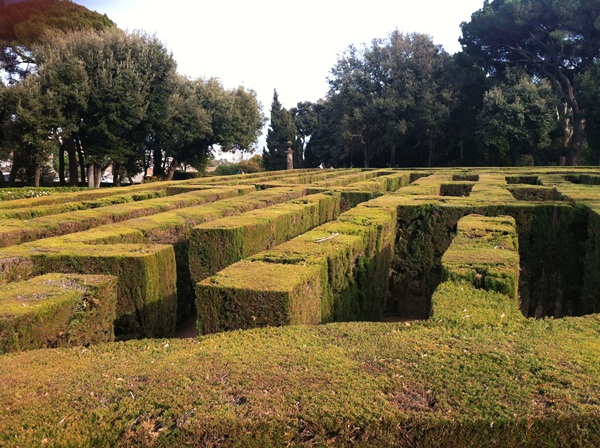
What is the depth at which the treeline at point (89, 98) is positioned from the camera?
77.2ft

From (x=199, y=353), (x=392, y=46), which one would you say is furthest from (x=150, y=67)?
(x=199, y=353)

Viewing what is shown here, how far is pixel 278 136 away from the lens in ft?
167

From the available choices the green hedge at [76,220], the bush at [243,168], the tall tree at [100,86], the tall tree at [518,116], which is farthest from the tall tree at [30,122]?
the tall tree at [518,116]

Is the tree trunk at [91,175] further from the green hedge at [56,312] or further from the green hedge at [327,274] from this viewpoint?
the green hedge at [56,312]

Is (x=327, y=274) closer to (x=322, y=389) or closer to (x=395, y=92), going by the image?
(x=322, y=389)

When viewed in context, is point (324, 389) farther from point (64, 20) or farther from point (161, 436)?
point (64, 20)

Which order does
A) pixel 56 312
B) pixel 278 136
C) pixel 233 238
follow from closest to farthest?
pixel 56 312
pixel 233 238
pixel 278 136

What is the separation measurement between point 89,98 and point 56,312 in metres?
24.1

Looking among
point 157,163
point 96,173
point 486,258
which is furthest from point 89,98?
point 486,258

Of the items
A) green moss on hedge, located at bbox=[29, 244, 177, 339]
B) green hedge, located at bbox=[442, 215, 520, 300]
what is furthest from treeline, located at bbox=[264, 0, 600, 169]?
green moss on hedge, located at bbox=[29, 244, 177, 339]

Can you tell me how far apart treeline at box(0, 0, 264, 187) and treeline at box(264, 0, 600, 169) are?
1208 centimetres

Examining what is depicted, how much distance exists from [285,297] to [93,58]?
84.8ft

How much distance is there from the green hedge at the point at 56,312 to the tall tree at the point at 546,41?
33.9 meters

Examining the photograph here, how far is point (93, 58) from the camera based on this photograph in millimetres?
25141
